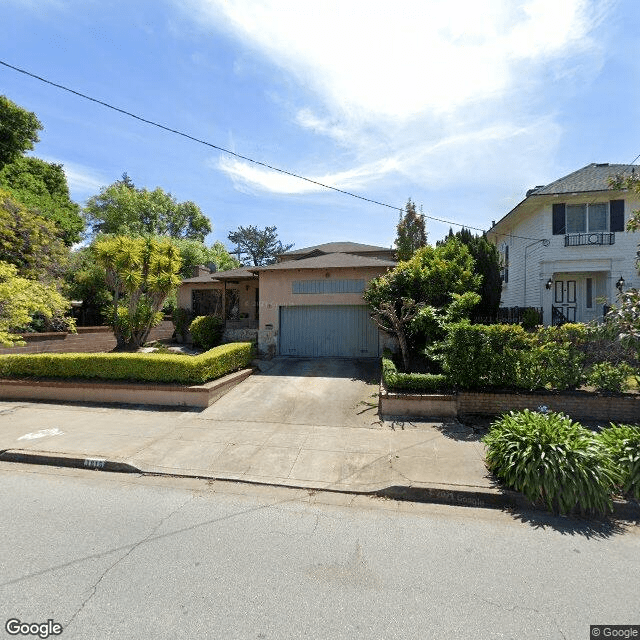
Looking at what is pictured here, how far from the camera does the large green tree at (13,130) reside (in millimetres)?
20734

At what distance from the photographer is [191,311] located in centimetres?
1892

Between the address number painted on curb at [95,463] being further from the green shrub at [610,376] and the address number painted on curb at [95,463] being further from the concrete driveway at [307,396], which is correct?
the green shrub at [610,376]

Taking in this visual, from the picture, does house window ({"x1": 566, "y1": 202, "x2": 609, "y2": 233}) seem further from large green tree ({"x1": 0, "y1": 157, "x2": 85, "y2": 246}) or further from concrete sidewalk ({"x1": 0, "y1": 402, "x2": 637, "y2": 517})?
large green tree ({"x1": 0, "y1": 157, "x2": 85, "y2": 246})

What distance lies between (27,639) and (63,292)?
61.0ft

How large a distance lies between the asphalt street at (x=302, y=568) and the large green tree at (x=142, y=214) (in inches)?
1182

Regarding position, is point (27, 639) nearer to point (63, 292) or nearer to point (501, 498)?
point (501, 498)

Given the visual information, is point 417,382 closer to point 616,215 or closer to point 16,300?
point 16,300

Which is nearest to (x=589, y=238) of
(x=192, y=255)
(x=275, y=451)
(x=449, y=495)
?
(x=449, y=495)

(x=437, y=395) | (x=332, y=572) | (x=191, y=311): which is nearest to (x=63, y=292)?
(x=191, y=311)

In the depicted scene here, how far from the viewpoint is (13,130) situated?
21094 millimetres

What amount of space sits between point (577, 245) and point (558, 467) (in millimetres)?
14024

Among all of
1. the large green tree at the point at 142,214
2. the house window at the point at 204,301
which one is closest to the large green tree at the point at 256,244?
the large green tree at the point at 142,214

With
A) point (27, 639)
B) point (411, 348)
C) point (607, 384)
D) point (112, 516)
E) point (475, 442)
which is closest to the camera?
point (27, 639)

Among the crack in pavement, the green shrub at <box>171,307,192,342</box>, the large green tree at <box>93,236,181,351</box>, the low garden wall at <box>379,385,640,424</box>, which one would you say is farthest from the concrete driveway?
the green shrub at <box>171,307,192,342</box>
